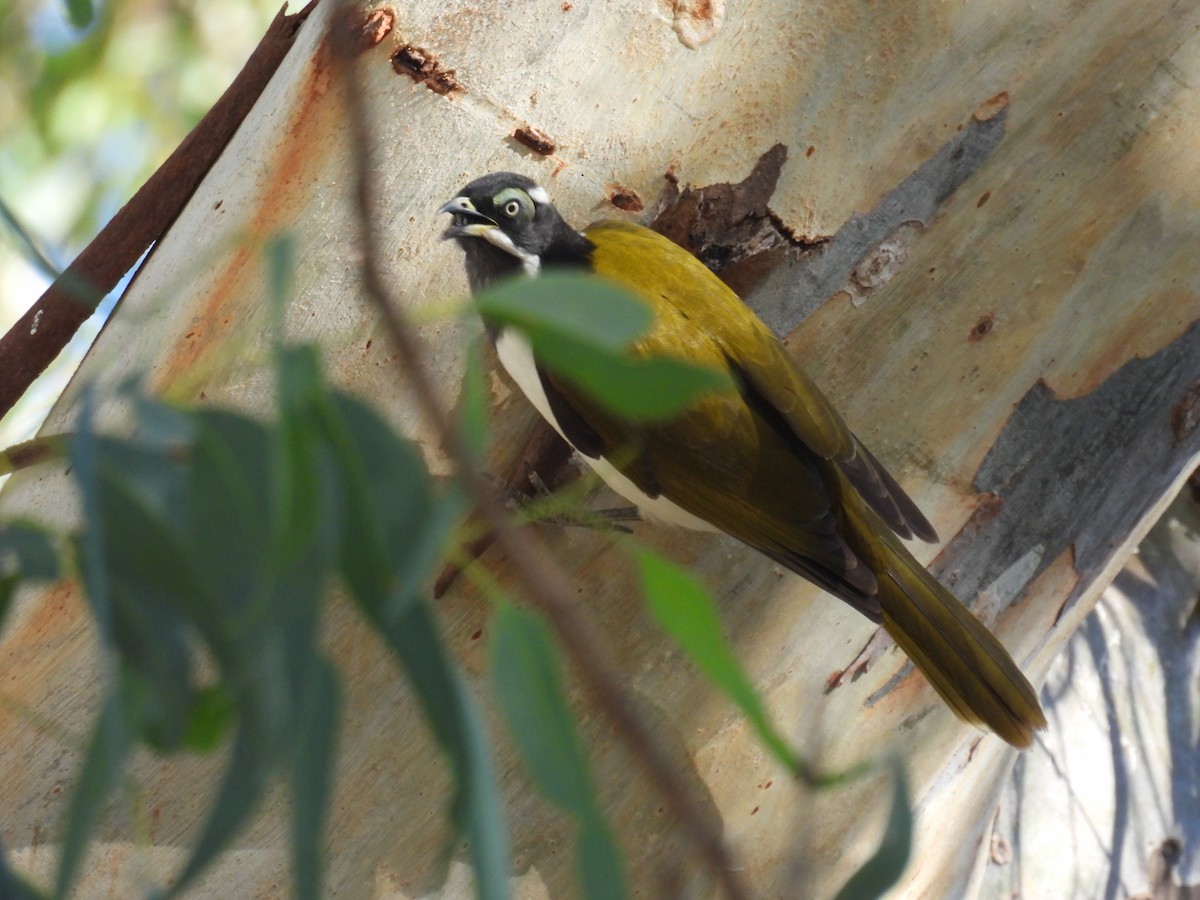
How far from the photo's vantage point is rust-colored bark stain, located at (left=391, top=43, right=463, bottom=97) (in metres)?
1.74

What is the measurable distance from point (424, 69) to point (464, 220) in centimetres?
24

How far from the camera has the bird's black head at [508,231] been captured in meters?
1.79

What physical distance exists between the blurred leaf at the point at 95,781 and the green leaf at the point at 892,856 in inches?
22.8

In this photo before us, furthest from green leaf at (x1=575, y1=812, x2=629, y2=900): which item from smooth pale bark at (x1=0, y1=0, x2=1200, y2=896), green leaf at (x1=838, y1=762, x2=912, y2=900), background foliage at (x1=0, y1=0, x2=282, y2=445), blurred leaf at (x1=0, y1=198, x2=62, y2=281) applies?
background foliage at (x1=0, y1=0, x2=282, y2=445)

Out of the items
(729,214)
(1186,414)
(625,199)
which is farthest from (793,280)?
(1186,414)

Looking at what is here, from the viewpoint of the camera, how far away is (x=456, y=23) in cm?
175

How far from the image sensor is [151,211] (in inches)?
79.5

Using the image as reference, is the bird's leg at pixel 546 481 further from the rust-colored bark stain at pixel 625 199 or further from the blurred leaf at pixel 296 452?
the blurred leaf at pixel 296 452

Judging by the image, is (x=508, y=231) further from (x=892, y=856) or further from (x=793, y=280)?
(x=892, y=856)

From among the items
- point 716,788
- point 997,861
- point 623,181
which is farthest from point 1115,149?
point 997,861

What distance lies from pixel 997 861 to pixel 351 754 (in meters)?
1.85

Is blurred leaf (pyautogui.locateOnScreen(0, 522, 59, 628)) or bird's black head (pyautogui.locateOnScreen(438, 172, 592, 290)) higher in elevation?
bird's black head (pyautogui.locateOnScreen(438, 172, 592, 290))

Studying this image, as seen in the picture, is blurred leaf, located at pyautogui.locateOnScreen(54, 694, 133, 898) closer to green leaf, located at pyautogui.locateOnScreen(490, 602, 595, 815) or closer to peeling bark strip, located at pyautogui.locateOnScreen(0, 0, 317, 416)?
green leaf, located at pyautogui.locateOnScreen(490, 602, 595, 815)

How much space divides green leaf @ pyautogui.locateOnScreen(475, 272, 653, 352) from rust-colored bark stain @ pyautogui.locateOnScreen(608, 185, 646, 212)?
953 millimetres
